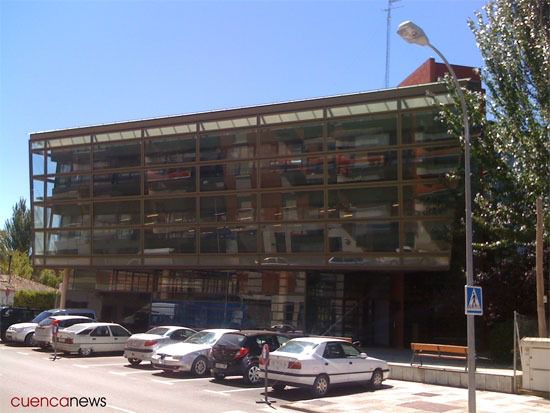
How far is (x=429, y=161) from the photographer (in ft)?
86.7

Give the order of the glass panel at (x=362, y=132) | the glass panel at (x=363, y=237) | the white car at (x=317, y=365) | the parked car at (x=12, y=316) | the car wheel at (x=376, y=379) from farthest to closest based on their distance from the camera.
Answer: the parked car at (x=12, y=316) → the glass panel at (x=362, y=132) → the glass panel at (x=363, y=237) → the car wheel at (x=376, y=379) → the white car at (x=317, y=365)

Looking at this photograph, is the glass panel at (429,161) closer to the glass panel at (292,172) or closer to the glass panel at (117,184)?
the glass panel at (292,172)

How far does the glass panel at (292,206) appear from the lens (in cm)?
2920

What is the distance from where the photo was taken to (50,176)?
39125 mm

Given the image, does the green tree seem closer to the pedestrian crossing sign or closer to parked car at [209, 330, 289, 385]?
parked car at [209, 330, 289, 385]

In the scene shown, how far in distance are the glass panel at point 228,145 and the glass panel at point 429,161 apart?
826 centimetres

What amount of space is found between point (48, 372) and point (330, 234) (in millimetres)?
14718

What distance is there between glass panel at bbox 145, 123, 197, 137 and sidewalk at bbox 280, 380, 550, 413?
2003 centimetres

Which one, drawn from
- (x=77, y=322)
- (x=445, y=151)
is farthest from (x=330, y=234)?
(x=77, y=322)

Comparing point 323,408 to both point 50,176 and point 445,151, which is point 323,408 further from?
point 50,176

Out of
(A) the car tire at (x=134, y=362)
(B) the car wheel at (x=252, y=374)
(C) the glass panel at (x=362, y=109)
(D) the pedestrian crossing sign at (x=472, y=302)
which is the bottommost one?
(A) the car tire at (x=134, y=362)

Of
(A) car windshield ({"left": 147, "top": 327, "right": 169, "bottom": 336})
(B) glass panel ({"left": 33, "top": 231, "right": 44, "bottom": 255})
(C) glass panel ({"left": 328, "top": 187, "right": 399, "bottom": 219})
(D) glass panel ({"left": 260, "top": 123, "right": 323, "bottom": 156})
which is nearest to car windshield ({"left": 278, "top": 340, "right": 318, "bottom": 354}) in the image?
(A) car windshield ({"left": 147, "top": 327, "right": 169, "bottom": 336})

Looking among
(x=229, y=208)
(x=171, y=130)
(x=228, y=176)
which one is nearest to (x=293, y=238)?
(x=229, y=208)

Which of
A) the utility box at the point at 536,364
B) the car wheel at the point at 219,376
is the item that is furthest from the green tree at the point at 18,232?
the utility box at the point at 536,364
